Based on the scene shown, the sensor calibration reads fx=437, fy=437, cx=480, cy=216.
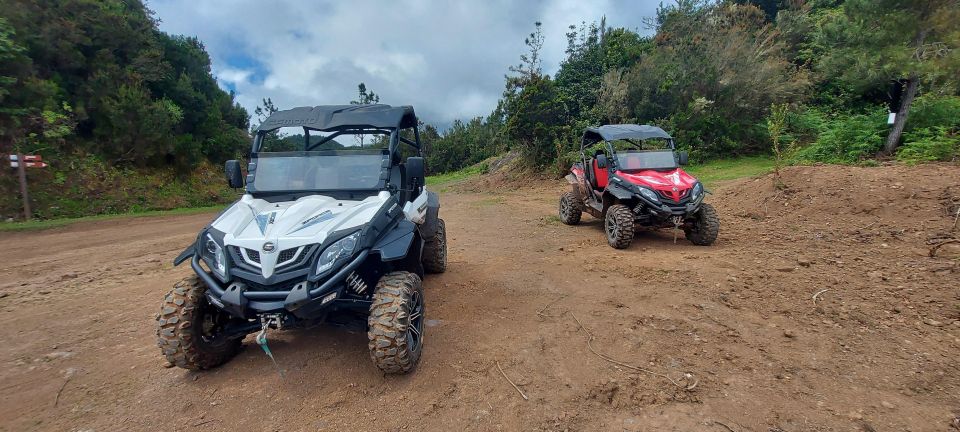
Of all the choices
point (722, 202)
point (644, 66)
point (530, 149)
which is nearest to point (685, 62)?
point (644, 66)

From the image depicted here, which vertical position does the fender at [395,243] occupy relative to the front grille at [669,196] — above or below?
below

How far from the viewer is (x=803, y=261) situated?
537 cm

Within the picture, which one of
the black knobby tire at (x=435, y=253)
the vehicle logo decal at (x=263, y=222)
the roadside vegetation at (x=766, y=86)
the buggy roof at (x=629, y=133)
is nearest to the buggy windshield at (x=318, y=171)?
the vehicle logo decal at (x=263, y=222)

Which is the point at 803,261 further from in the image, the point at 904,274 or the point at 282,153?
the point at 282,153

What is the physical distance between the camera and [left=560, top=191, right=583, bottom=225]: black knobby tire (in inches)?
363

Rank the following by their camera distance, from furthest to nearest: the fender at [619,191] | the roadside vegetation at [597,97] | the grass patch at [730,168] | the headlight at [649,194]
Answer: the grass patch at [730,168] < the roadside vegetation at [597,97] < the fender at [619,191] < the headlight at [649,194]

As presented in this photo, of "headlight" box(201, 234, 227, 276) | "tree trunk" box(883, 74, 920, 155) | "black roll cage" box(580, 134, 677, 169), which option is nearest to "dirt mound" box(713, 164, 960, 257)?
"black roll cage" box(580, 134, 677, 169)

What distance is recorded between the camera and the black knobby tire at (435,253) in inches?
220

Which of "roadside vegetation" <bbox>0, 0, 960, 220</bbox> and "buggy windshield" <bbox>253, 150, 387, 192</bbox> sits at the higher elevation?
"roadside vegetation" <bbox>0, 0, 960, 220</bbox>

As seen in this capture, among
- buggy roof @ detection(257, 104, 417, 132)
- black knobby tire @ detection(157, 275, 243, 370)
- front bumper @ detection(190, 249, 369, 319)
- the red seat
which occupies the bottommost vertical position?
black knobby tire @ detection(157, 275, 243, 370)

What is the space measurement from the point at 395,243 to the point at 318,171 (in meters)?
1.38

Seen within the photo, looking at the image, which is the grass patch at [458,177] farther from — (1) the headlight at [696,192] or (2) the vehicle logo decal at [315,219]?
(2) the vehicle logo decal at [315,219]

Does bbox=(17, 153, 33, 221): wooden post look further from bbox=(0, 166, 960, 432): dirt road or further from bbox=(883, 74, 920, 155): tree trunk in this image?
bbox=(883, 74, 920, 155): tree trunk

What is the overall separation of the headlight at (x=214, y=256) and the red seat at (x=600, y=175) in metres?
6.34
